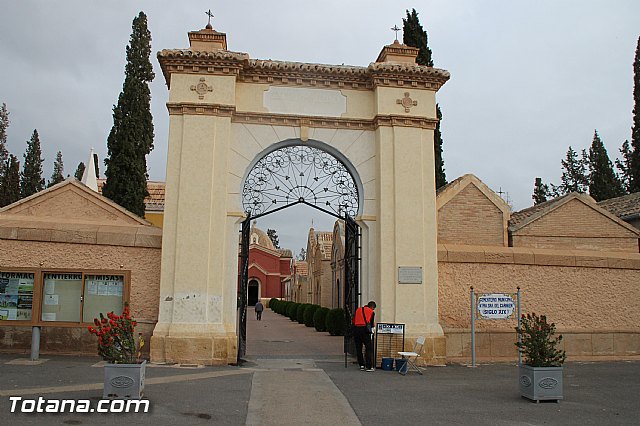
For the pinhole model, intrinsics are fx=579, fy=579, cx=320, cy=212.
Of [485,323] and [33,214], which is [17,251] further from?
[485,323]

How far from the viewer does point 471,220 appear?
52.7 ft

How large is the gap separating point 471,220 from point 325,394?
8.52m

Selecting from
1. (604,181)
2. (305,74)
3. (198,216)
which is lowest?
(198,216)

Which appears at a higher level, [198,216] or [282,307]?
[198,216]

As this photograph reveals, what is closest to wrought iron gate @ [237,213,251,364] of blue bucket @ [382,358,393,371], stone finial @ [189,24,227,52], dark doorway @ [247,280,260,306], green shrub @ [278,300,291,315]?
blue bucket @ [382,358,393,371]

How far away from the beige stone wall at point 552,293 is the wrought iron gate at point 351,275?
1958 mm

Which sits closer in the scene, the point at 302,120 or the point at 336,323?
the point at 302,120

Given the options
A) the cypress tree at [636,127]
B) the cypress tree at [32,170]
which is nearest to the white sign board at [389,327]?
the cypress tree at [636,127]

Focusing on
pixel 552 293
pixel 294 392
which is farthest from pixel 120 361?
pixel 552 293

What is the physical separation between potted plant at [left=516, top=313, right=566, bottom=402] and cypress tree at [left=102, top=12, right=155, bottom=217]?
16.3 metres

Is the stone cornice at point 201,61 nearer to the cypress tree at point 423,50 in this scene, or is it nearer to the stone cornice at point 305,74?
the stone cornice at point 305,74

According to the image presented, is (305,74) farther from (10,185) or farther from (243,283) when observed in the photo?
(10,185)

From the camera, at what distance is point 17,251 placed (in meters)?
12.6

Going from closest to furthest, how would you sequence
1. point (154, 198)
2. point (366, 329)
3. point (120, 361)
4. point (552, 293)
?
point (120, 361) < point (366, 329) < point (552, 293) < point (154, 198)
